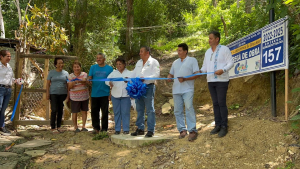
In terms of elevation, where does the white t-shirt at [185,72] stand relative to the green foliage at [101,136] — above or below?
above

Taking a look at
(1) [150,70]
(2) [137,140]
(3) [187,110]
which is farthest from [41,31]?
(3) [187,110]

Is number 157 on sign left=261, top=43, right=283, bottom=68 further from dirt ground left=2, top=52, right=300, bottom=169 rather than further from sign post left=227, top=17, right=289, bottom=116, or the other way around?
dirt ground left=2, top=52, right=300, bottom=169

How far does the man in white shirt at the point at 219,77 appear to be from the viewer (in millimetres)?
3857

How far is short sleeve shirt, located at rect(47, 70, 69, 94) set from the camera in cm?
539

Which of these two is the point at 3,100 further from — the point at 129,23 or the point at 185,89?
the point at 129,23

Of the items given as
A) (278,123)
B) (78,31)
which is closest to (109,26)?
(78,31)

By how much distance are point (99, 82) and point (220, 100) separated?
2495 millimetres

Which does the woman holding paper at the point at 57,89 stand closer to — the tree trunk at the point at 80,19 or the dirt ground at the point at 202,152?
the dirt ground at the point at 202,152

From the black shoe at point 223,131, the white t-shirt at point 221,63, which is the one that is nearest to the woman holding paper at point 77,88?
the white t-shirt at point 221,63

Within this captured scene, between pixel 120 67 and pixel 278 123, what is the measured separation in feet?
9.60

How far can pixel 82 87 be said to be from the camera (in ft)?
17.5

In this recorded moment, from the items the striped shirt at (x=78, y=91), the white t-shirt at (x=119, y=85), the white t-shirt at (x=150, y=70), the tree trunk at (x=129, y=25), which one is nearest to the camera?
the white t-shirt at (x=150, y=70)

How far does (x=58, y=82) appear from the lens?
17.8ft

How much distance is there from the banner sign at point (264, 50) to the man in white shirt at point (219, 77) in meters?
0.85
